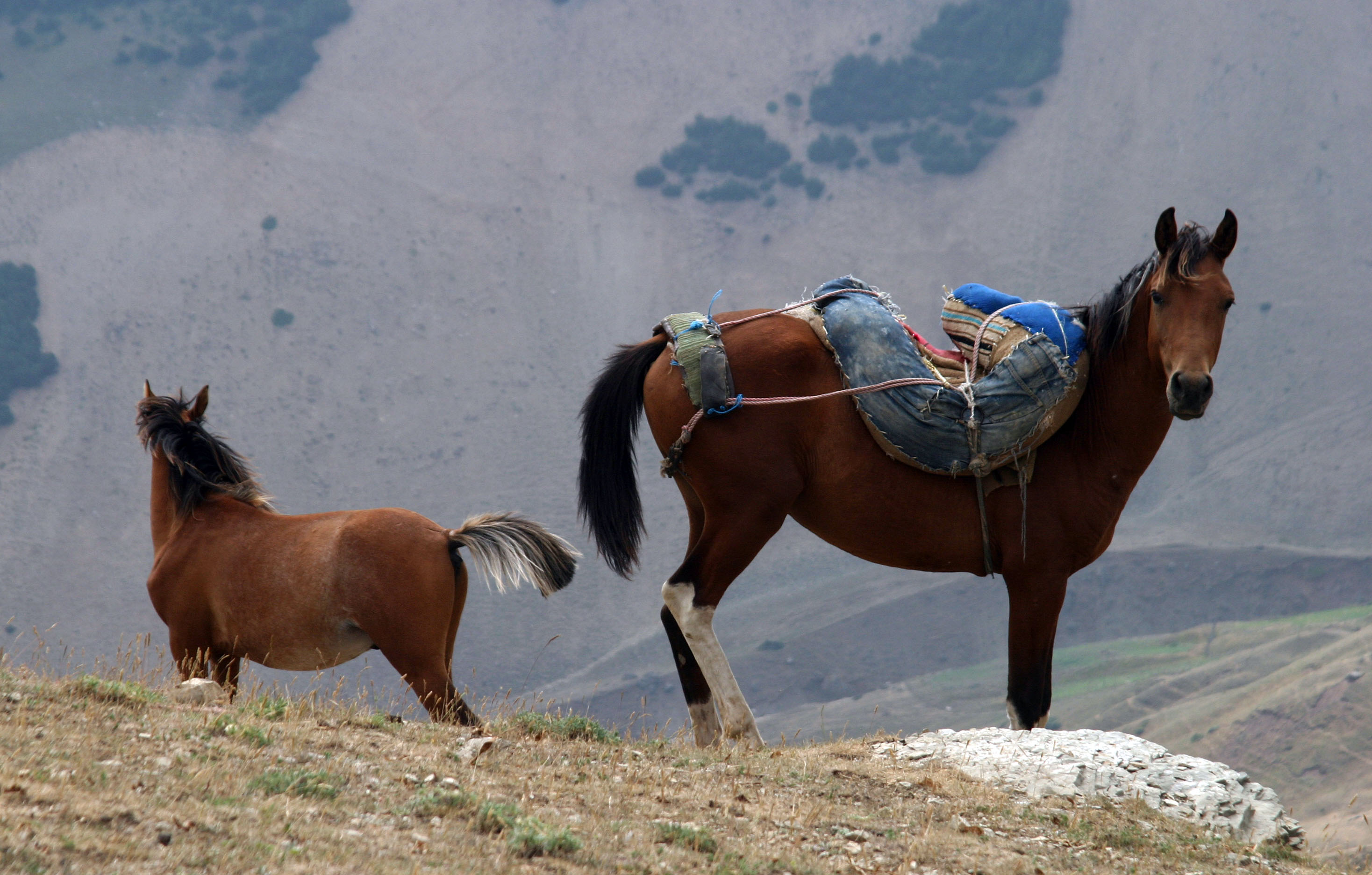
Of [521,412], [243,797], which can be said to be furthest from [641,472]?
[243,797]

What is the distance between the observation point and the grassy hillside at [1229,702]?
2750cm

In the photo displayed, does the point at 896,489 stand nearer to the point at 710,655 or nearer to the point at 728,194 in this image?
the point at 710,655

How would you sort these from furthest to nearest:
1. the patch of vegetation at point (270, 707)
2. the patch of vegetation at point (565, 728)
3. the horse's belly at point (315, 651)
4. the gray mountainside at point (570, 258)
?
the gray mountainside at point (570, 258) → the horse's belly at point (315, 651) → the patch of vegetation at point (565, 728) → the patch of vegetation at point (270, 707)

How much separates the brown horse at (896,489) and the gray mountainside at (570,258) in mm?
40907

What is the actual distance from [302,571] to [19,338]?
62612 millimetres

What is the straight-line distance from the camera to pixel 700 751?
596 centimetres

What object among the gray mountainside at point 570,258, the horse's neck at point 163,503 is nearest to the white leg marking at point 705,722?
the horse's neck at point 163,503

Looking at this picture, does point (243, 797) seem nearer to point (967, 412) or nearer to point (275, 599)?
point (275, 599)

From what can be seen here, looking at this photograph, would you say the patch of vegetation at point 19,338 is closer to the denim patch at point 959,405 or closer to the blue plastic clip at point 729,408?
the blue plastic clip at point 729,408

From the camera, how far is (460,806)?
14.0ft

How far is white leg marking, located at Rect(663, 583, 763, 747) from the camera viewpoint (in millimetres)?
6324

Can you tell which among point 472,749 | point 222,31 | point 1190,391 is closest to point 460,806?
point 472,749

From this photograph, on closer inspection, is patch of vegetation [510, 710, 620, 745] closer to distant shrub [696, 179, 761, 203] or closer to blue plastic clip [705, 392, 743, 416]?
blue plastic clip [705, 392, 743, 416]

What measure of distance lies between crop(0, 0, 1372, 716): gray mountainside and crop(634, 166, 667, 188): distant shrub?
1.29m
